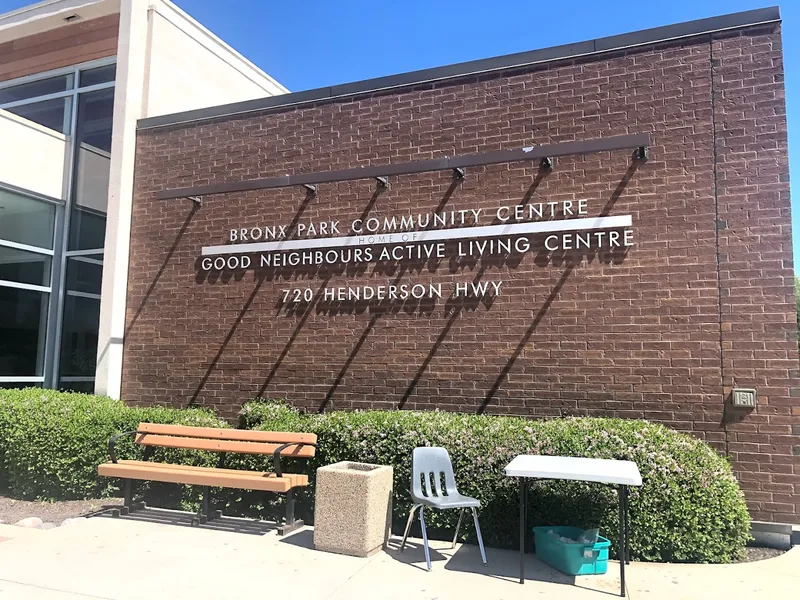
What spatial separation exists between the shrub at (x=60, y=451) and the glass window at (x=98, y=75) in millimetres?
6618

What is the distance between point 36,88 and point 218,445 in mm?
9527

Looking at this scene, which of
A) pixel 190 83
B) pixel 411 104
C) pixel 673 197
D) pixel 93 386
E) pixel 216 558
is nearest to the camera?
pixel 216 558

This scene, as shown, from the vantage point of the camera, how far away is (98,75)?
11.9 metres

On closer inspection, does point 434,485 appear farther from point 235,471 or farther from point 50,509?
point 50,509

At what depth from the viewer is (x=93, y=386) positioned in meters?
10.9

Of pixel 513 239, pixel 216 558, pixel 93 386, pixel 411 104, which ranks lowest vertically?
pixel 216 558

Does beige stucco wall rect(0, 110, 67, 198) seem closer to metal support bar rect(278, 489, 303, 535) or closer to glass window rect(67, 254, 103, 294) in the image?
glass window rect(67, 254, 103, 294)

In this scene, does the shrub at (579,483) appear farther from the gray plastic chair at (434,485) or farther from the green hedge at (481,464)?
the gray plastic chair at (434,485)

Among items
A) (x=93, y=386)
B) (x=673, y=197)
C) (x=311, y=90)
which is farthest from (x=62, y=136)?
(x=673, y=197)

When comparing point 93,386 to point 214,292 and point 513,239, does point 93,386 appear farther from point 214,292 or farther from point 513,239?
point 513,239

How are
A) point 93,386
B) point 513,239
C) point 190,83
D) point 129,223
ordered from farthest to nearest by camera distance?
point 190,83
point 93,386
point 129,223
point 513,239

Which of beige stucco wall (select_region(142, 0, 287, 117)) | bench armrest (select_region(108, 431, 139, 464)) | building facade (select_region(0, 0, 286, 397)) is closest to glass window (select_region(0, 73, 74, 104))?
building facade (select_region(0, 0, 286, 397))

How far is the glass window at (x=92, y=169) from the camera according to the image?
→ 450 inches

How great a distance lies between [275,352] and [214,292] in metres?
1.39
